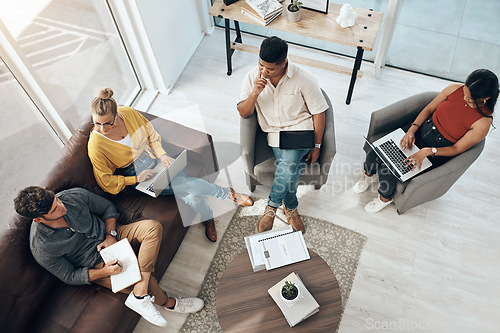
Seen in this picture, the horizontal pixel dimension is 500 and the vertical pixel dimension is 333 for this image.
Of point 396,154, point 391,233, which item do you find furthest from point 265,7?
point 391,233

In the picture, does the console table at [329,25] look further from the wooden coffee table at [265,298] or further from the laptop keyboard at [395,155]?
the wooden coffee table at [265,298]

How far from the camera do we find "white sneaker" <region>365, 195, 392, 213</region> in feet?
9.23

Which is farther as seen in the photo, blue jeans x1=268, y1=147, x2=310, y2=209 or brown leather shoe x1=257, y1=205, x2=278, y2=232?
brown leather shoe x1=257, y1=205, x2=278, y2=232

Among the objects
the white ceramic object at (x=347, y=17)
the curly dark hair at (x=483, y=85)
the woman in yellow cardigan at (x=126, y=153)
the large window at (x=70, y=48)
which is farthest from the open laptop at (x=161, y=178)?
the curly dark hair at (x=483, y=85)

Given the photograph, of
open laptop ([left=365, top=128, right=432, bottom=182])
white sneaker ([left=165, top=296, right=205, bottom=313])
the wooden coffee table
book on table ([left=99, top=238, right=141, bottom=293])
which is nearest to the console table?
open laptop ([left=365, top=128, right=432, bottom=182])

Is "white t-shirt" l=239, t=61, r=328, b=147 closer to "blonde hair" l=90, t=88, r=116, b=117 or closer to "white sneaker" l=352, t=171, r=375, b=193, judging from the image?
"white sneaker" l=352, t=171, r=375, b=193

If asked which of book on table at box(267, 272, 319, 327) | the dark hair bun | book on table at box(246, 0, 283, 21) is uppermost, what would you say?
the dark hair bun

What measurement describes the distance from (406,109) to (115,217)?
2.07 meters

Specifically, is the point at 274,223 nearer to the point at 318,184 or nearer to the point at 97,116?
the point at 318,184

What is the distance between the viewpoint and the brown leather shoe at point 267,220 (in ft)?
9.12

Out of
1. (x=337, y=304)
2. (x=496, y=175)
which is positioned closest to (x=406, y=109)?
(x=496, y=175)

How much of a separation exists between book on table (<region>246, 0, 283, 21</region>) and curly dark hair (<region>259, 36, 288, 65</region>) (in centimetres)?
85

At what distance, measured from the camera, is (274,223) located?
2863 millimetres

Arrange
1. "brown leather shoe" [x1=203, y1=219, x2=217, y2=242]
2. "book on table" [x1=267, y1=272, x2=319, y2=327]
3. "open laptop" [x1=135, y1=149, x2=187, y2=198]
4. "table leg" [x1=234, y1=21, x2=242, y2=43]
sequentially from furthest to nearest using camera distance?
"table leg" [x1=234, y1=21, x2=242, y2=43], "brown leather shoe" [x1=203, y1=219, x2=217, y2=242], "open laptop" [x1=135, y1=149, x2=187, y2=198], "book on table" [x1=267, y1=272, x2=319, y2=327]
